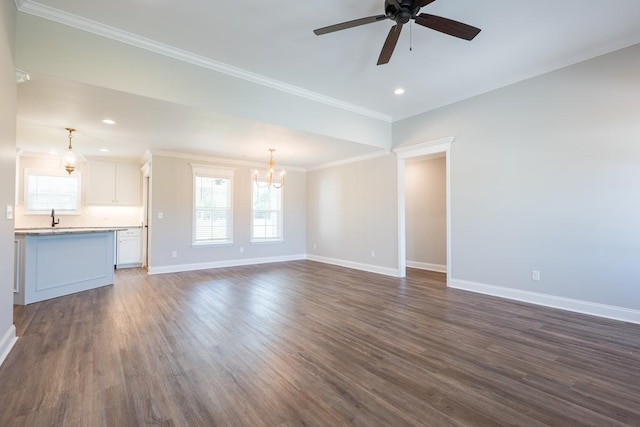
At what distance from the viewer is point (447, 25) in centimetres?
256

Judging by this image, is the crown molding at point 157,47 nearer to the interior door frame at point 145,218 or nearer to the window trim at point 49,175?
the interior door frame at point 145,218

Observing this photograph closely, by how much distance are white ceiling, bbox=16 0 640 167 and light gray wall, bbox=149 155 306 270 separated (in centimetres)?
130

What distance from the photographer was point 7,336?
8.26ft

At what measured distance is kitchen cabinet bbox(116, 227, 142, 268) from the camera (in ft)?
22.3

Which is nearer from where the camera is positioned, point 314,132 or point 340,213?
point 314,132

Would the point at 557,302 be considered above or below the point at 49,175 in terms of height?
below

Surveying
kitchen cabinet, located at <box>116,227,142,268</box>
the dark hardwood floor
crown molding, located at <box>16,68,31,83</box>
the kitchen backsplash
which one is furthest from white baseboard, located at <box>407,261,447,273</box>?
the kitchen backsplash

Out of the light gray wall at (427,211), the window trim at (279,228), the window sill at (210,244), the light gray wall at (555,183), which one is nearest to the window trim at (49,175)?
the window sill at (210,244)

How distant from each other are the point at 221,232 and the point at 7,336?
14.9 feet

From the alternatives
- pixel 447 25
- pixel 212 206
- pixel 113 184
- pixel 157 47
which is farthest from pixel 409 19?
pixel 113 184

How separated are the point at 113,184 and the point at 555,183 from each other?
8.92 m

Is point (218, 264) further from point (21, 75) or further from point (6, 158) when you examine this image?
point (21, 75)

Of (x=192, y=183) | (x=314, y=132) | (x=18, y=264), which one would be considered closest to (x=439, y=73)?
(x=314, y=132)

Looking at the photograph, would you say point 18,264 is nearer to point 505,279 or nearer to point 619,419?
point 619,419
